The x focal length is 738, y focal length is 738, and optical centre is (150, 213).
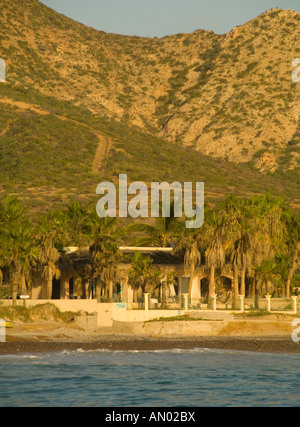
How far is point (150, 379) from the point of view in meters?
30.2

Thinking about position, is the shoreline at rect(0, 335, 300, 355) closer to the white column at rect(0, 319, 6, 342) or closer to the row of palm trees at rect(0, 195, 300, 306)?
the white column at rect(0, 319, 6, 342)

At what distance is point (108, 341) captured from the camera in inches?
1570

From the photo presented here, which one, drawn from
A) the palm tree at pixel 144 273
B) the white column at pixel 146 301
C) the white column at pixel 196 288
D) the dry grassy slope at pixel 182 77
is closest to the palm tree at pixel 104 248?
the palm tree at pixel 144 273

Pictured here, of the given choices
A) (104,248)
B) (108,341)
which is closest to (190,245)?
(104,248)

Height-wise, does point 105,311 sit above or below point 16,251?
below

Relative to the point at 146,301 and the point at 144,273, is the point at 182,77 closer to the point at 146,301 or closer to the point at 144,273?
the point at 144,273

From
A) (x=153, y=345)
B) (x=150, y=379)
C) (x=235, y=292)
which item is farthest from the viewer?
(x=235, y=292)

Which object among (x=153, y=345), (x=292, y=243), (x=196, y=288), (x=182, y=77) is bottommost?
(x=153, y=345)

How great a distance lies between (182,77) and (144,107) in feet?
49.2

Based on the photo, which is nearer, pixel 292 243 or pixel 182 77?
pixel 292 243

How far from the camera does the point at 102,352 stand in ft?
119

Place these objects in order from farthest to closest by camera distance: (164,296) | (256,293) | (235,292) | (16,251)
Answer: (256,293) → (235,292) → (164,296) → (16,251)
